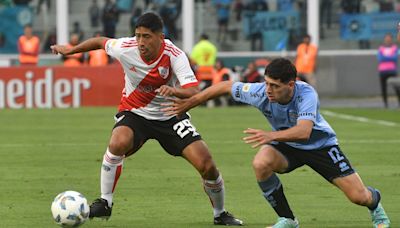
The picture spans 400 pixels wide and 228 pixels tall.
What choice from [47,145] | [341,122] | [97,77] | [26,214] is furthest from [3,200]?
[97,77]

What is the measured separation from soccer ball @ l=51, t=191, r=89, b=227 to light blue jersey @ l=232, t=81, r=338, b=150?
1.71 metres

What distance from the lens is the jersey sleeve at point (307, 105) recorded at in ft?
32.2

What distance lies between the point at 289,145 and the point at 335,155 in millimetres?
417

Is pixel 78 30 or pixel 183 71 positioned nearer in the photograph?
pixel 183 71

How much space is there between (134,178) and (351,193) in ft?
17.7

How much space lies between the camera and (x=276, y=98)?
9.90m

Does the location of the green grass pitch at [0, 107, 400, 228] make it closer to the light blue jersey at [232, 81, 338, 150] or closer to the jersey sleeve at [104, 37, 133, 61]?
the light blue jersey at [232, 81, 338, 150]

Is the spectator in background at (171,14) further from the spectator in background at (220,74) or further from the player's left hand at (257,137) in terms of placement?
the player's left hand at (257,137)

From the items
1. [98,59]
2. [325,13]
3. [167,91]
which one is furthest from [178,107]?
[325,13]

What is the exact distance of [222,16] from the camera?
39.4m

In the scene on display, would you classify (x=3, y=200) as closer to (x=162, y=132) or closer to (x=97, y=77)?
(x=162, y=132)

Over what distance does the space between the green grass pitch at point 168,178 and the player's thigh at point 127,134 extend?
734 millimetres

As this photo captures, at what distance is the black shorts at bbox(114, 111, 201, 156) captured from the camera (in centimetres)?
1113

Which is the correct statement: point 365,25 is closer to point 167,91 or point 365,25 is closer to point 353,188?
point 167,91
